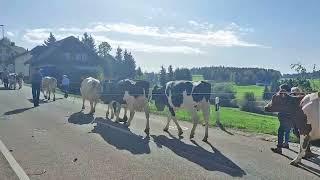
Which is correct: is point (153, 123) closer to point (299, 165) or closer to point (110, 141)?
point (110, 141)

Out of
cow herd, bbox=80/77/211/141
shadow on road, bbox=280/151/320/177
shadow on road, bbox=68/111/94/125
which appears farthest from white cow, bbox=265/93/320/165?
shadow on road, bbox=68/111/94/125

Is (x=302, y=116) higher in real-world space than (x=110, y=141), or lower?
higher

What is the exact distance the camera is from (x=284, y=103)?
465 inches

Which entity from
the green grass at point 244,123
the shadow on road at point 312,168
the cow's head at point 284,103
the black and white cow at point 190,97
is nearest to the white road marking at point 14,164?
the black and white cow at point 190,97

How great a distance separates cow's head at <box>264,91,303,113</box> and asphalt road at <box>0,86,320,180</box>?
1109 millimetres

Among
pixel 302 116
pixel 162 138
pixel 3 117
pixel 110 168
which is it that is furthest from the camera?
pixel 3 117

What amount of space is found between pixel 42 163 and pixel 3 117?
1008 cm

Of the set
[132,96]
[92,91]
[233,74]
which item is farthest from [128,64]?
[132,96]

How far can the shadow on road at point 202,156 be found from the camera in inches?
379

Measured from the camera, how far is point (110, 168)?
960 centimetres

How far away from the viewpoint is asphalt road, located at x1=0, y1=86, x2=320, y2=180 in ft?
Answer: 30.3

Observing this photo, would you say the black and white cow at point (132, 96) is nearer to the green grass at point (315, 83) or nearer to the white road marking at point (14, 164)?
the white road marking at point (14, 164)

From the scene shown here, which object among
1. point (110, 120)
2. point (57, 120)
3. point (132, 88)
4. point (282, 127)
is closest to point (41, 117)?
point (57, 120)

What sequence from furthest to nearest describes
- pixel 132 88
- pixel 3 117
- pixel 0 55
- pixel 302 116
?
pixel 0 55 < pixel 3 117 < pixel 132 88 < pixel 302 116
